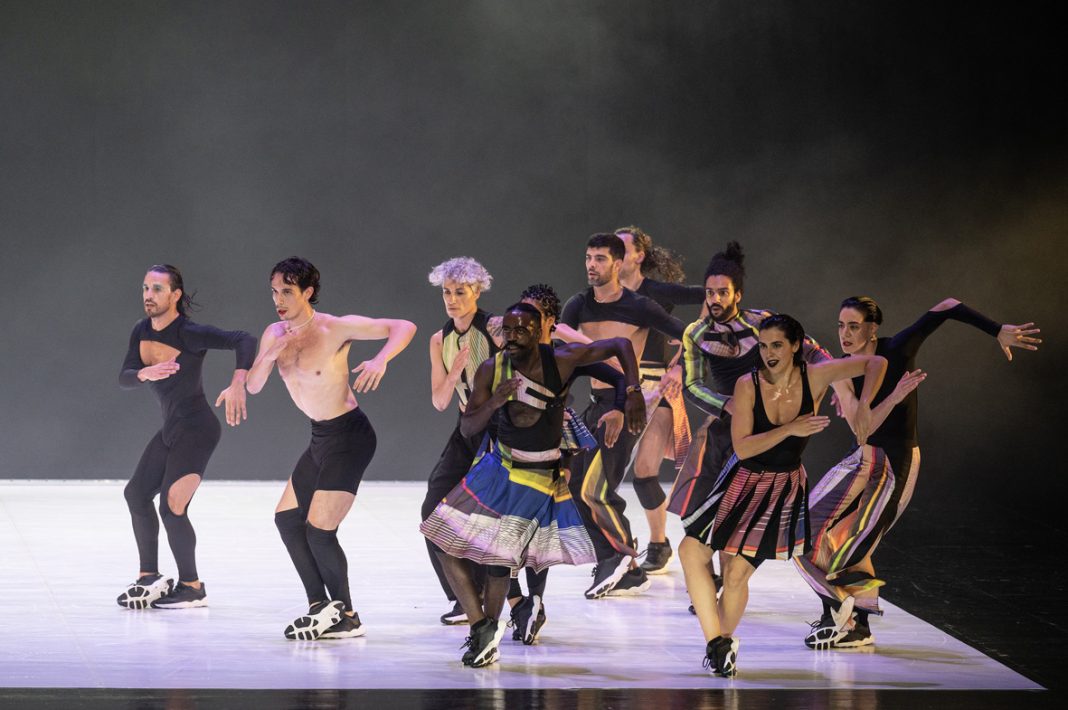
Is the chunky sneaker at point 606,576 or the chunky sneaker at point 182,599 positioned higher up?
the chunky sneaker at point 606,576

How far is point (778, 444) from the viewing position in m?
5.00

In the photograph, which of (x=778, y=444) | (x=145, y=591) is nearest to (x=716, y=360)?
(x=778, y=444)

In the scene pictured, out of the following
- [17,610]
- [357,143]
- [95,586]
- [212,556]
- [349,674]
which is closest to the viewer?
[349,674]

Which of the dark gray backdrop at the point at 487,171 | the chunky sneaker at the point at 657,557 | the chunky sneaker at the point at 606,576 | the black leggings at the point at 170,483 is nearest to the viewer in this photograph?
the black leggings at the point at 170,483

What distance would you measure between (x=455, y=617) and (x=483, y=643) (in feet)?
2.76

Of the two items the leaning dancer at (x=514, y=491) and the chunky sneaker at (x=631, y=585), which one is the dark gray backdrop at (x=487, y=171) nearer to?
the chunky sneaker at (x=631, y=585)

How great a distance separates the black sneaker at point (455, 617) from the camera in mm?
5930

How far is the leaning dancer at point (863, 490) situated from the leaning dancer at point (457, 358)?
1267 mm

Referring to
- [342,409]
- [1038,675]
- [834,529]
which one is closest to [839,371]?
[834,529]

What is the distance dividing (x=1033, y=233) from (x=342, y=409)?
682 cm

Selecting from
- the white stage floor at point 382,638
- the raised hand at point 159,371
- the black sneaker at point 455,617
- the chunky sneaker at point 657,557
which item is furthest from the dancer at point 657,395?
the raised hand at point 159,371

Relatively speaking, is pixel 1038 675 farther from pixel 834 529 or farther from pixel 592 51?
pixel 592 51

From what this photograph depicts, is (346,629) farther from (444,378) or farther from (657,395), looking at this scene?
(657,395)

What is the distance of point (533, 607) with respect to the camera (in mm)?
5547
